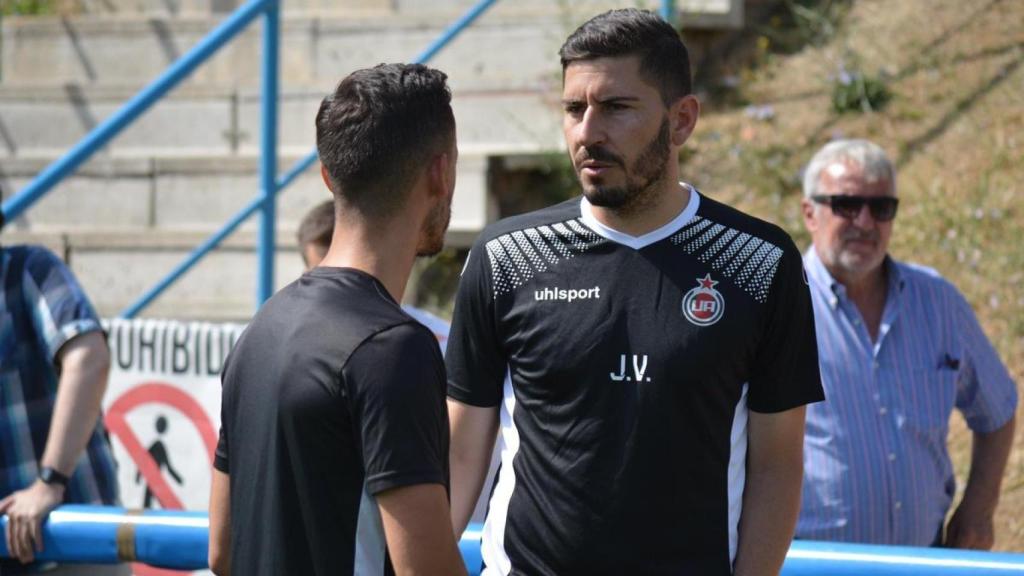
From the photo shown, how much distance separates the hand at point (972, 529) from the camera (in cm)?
397

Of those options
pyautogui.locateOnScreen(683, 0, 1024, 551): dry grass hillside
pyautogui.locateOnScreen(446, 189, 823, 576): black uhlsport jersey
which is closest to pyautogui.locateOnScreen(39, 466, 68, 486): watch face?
pyautogui.locateOnScreen(446, 189, 823, 576): black uhlsport jersey

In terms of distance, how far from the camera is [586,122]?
2.60 metres

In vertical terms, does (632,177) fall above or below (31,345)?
above

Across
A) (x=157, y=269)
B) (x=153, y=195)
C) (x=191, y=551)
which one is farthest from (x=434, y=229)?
(x=153, y=195)

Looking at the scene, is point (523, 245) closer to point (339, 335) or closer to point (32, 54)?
point (339, 335)

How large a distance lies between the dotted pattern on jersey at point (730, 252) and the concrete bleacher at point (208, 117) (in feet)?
11.9

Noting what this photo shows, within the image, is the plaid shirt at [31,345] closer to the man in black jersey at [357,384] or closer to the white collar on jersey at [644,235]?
the man in black jersey at [357,384]

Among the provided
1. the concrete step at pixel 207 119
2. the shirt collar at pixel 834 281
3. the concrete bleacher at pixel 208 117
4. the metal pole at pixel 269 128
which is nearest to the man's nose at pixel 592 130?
the shirt collar at pixel 834 281

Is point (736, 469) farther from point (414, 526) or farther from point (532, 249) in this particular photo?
point (414, 526)

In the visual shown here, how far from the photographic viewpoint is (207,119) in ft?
24.8

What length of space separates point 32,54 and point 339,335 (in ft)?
22.7

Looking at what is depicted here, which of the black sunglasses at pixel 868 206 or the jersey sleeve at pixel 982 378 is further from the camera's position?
the black sunglasses at pixel 868 206

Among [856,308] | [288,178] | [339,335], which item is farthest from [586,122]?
[288,178]

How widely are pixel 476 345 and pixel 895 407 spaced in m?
1.74
